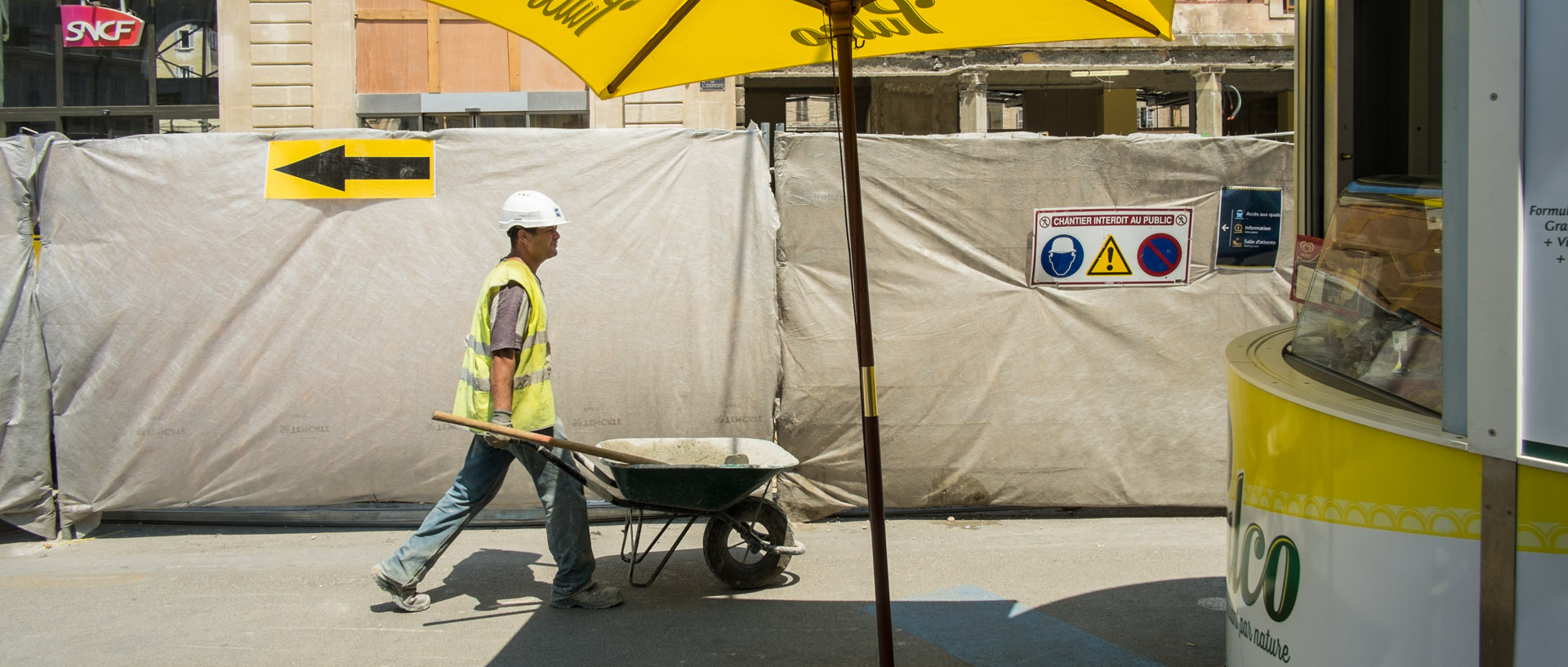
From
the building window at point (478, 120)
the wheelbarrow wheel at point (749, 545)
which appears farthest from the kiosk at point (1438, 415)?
the building window at point (478, 120)

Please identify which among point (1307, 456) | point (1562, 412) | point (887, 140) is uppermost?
point (887, 140)

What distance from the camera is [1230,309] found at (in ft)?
21.4

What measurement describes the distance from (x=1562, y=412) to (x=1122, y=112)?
78.5ft

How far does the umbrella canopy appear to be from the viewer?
4027 mm

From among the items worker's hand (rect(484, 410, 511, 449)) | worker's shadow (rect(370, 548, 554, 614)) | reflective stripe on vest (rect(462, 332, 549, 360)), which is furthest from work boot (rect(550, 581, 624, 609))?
reflective stripe on vest (rect(462, 332, 549, 360))

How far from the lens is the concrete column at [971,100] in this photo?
20594mm

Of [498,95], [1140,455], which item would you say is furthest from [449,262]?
[498,95]

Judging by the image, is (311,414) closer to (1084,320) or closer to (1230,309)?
(1084,320)

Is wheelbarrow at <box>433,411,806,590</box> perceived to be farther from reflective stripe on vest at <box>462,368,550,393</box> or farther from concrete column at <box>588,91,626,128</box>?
concrete column at <box>588,91,626,128</box>

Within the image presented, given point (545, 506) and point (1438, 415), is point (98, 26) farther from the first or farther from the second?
point (1438, 415)

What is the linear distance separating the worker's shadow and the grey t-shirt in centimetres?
121

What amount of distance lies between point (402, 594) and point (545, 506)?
28.9 inches

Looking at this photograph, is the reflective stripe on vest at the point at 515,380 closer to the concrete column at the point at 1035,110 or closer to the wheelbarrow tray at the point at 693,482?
the wheelbarrow tray at the point at 693,482

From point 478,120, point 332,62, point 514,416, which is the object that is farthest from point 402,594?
point 332,62
